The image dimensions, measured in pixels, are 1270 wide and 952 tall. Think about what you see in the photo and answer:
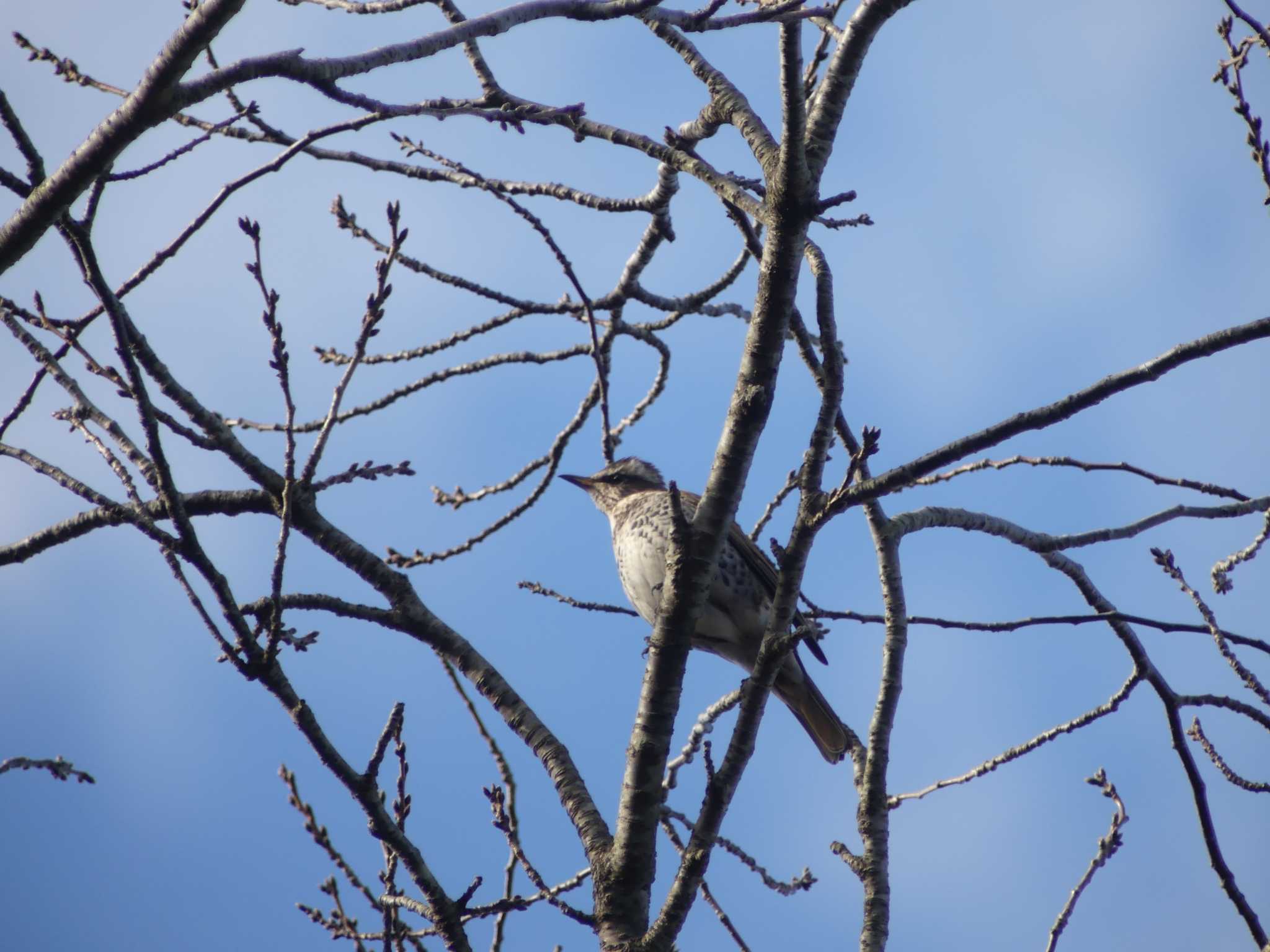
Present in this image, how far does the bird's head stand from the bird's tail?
1.87 m

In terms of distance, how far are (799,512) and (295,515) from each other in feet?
4.76

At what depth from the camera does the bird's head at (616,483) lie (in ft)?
23.3

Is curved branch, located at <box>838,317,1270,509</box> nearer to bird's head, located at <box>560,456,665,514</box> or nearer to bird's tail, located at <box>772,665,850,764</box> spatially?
bird's tail, located at <box>772,665,850,764</box>

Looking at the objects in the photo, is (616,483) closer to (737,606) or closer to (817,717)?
(737,606)

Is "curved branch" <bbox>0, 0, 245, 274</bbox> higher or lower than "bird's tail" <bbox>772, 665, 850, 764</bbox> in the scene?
lower

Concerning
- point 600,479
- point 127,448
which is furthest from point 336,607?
point 600,479

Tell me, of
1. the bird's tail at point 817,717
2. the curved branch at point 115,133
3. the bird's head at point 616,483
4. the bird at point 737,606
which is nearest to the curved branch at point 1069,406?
the curved branch at point 115,133

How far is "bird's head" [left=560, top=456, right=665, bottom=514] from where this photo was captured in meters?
7.10

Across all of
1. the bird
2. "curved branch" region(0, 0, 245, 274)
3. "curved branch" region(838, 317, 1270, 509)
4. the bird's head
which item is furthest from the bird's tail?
"curved branch" region(0, 0, 245, 274)

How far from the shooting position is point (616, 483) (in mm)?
7184

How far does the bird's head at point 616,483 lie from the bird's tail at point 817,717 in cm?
187

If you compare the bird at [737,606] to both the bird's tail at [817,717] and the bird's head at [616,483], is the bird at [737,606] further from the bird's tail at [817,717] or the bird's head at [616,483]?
the bird's head at [616,483]

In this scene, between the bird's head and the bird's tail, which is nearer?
the bird's tail

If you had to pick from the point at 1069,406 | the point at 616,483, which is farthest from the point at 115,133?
the point at 616,483
